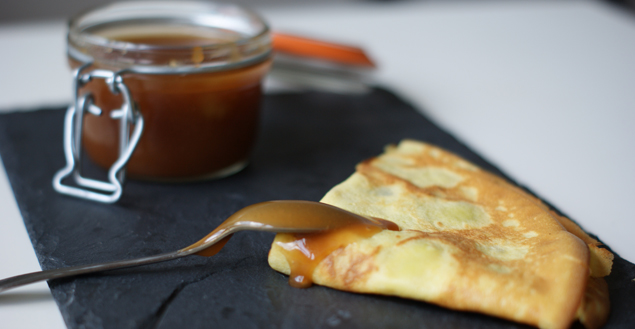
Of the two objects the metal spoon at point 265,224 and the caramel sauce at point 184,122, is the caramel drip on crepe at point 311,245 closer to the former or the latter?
the metal spoon at point 265,224

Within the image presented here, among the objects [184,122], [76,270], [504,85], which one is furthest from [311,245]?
[504,85]

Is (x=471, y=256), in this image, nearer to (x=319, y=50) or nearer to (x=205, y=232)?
(x=205, y=232)

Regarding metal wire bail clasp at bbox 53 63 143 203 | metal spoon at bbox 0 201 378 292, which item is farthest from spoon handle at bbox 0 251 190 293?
metal wire bail clasp at bbox 53 63 143 203

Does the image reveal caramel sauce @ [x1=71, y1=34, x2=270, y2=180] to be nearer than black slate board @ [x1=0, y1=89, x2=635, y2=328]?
No

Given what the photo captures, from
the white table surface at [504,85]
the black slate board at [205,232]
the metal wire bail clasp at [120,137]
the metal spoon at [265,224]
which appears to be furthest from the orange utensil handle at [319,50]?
the metal spoon at [265,224]

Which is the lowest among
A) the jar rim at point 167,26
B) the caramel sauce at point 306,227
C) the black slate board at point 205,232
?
the black slate board at point 205,232

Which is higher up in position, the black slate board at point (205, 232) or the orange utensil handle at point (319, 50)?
the orange utensil handle at point (319, 50)

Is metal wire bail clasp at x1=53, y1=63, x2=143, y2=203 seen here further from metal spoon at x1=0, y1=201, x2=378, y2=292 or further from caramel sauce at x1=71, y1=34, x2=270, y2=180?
metal spoon at x1=0, y1=201, x2=378, y2=292
